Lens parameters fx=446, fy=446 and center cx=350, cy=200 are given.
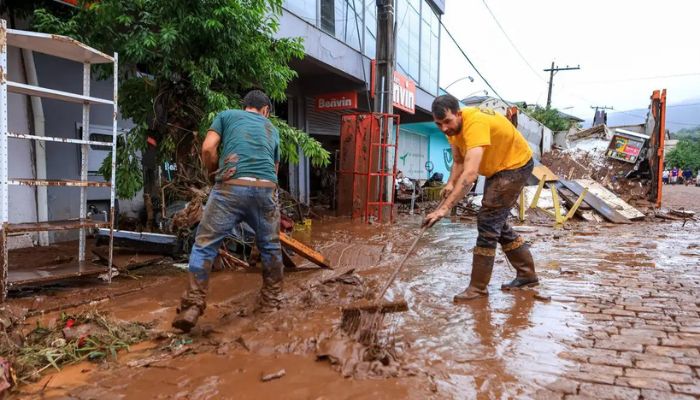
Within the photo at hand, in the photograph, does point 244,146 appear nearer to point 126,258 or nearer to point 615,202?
point 126,258

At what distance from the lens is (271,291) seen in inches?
135

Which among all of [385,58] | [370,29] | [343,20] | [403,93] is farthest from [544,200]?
[343,20]

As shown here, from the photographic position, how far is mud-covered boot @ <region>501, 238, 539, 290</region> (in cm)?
403

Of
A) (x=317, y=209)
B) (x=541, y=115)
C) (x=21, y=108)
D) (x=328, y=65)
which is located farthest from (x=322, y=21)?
(x=541, y=115)

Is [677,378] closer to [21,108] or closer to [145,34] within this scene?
[145,34]

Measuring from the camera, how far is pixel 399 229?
8492mm

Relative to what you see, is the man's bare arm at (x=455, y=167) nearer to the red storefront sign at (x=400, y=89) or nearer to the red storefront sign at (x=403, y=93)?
the red storefront sign at (x=400, y=89)

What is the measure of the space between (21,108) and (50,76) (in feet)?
2.46

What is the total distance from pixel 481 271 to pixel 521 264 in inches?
20.5

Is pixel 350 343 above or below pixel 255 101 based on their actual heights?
below

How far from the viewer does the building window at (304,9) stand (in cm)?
888

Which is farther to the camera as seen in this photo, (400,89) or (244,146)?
(400,89)

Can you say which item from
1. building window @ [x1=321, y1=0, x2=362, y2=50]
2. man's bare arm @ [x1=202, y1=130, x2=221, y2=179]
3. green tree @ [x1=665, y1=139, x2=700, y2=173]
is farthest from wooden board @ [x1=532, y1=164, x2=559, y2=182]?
green tree @ [x1=665, y1=139, x2=700, y2=173]

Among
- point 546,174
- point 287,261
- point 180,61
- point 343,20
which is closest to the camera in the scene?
point 287,261
